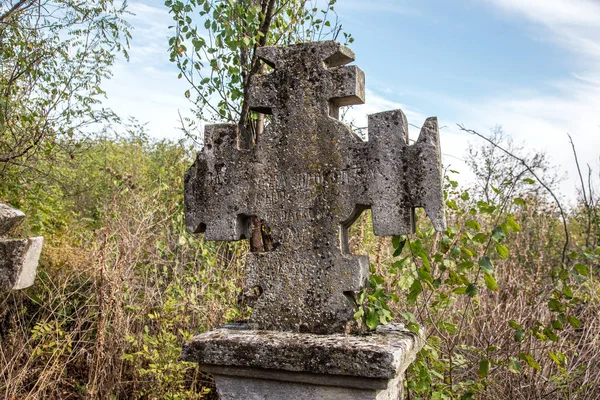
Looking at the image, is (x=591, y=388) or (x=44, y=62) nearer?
(x=591, y=388)

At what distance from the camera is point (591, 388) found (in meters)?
4.27

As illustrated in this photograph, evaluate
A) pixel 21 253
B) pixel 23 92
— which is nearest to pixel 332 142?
pixel 21 253

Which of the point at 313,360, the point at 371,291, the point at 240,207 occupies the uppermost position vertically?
the point at 240,207

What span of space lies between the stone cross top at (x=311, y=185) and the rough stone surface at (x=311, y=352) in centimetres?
14

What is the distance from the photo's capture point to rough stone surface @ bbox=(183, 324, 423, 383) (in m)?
2.53

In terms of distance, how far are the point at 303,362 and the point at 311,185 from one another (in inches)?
35.4

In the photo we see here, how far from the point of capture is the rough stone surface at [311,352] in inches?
99.6

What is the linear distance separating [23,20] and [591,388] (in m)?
6.89

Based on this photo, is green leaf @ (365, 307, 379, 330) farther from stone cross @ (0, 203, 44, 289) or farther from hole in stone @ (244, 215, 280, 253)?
stone cross @ (0, 203, 44, 289)

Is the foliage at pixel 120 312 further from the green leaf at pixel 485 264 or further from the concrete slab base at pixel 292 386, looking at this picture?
the green leaf at pixel 485 264

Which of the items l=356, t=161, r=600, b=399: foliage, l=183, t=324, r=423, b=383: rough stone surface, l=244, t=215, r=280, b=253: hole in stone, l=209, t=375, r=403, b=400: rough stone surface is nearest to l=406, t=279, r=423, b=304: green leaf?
l=356, t=161, r=600, b=399: foliage

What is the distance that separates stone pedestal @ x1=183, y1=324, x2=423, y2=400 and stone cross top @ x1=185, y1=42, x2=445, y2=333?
18 centimetres

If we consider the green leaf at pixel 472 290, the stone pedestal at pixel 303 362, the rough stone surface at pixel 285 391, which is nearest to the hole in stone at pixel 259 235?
the stone pedestal at pixel 303 362

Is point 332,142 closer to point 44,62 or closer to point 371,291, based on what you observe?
point 371,291
